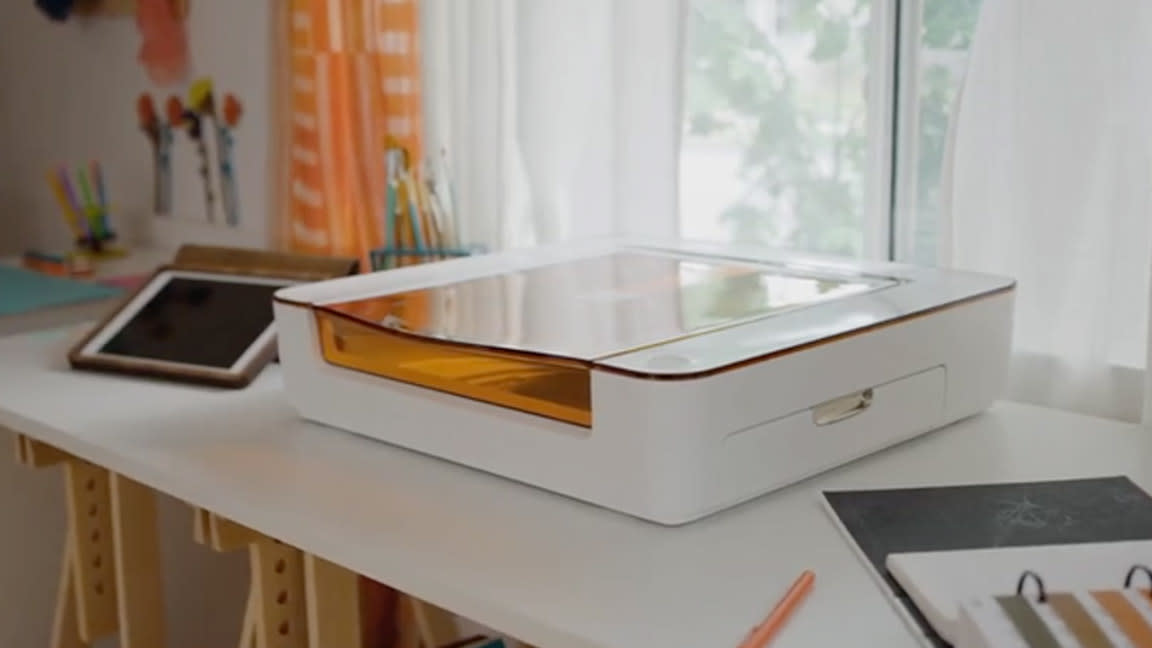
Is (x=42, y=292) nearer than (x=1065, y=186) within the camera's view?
No

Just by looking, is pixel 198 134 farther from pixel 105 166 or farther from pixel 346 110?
pixel 346 110

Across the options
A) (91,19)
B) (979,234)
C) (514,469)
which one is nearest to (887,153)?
(979,234)

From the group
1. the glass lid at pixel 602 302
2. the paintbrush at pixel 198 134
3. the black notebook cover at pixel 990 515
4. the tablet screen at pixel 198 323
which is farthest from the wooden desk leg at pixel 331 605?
the paintbrush at pixel 198 134

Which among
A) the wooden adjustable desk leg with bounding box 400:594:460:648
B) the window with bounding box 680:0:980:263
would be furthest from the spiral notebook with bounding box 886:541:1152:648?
the wooden adjustable desk leg with bounding box 400:594:460:648

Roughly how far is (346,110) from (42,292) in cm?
55

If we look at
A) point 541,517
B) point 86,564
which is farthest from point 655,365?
point 86,564

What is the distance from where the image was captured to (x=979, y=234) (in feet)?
4.06

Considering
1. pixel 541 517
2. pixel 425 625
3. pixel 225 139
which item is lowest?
pixel 425 625

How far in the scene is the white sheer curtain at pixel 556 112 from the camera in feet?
4.83

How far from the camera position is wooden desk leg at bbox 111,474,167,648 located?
142cm

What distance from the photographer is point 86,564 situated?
1.54 metres

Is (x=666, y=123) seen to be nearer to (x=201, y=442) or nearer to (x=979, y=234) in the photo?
(x=979, y=234)

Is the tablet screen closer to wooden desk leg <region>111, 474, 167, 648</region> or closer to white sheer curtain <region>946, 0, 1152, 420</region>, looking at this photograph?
wooden desk leg <region>111, 474, 167, 648</region>

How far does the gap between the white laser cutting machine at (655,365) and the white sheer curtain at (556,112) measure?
0.24m
